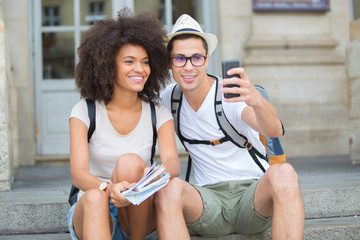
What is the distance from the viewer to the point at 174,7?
657cm

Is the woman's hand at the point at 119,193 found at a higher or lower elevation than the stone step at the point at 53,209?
higher

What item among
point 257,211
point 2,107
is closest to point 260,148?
point 257,211

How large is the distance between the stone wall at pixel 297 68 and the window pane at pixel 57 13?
210 centimetres

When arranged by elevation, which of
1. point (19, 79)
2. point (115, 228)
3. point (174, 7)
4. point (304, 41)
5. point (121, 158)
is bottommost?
point (115, 228)

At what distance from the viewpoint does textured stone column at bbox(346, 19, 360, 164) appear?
5.15 m

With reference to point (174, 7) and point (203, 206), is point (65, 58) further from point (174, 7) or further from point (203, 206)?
point (203, 206)

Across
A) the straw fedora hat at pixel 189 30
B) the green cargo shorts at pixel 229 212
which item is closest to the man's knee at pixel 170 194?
the green cargo shorts at pixel 229 212

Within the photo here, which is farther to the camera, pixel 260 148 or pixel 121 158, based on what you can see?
pixel 260 148

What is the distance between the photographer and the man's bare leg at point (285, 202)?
2381 millimetres

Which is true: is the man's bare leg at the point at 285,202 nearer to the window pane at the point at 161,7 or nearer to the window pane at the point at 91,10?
the window pane at the point at 161,7

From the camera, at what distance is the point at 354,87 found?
5.21 metres

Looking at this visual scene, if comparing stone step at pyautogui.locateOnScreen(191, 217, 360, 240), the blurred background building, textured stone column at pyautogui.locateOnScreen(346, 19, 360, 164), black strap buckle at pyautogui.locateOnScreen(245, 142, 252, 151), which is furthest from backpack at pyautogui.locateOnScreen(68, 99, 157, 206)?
the blurred background building

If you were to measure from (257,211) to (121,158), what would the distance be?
85 cm

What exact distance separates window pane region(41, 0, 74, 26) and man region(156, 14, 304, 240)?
151 inches
